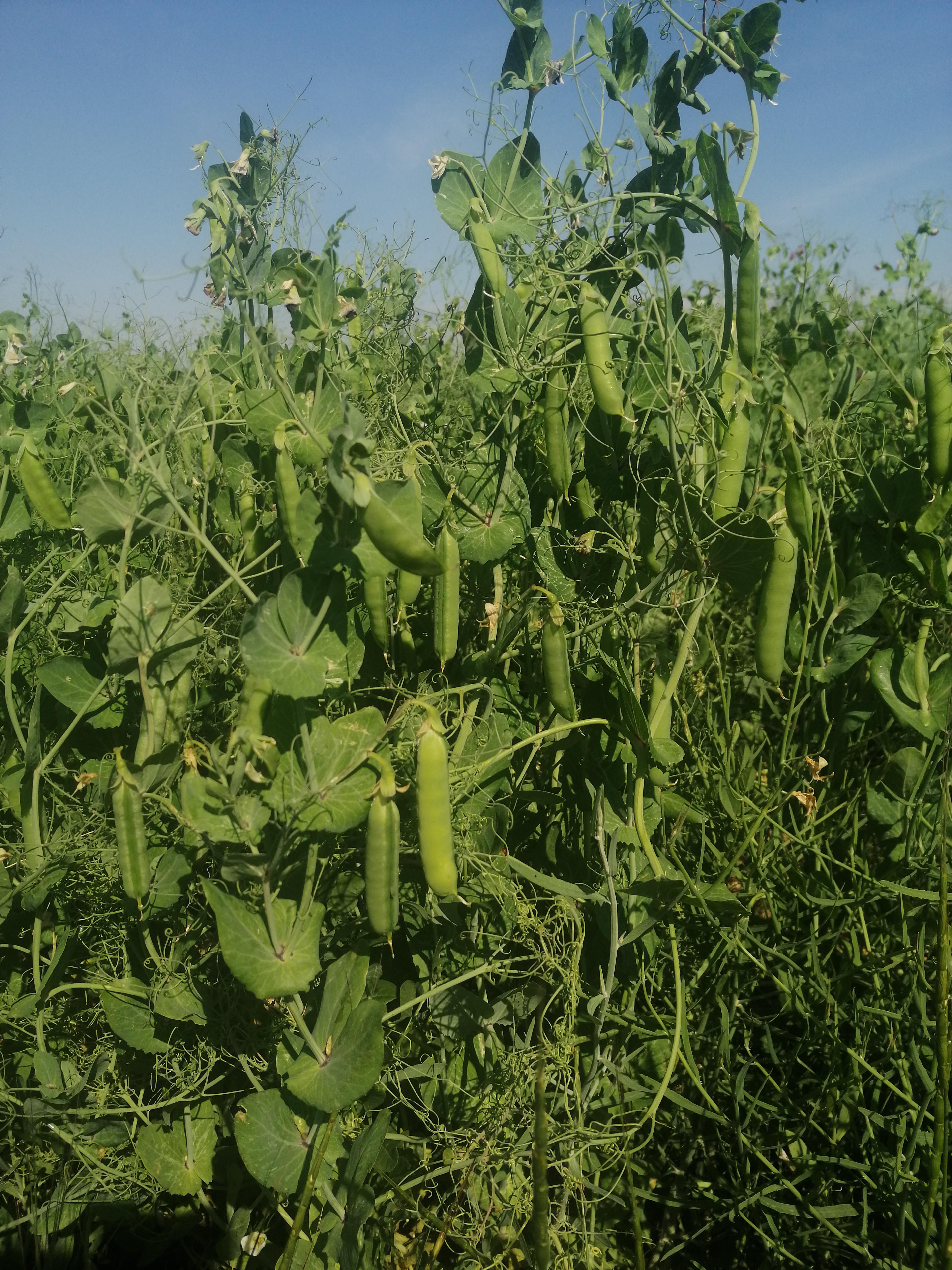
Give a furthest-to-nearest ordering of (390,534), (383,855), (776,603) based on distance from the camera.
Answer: (776,603) → (383,855) → (390,534)

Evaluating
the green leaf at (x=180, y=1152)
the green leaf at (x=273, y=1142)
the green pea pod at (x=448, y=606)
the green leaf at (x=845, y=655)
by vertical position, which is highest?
the green pea pod at (x=448, y=606)

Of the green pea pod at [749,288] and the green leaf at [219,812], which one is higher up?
the green pea pod at [749,288]

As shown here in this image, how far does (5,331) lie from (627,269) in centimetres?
169

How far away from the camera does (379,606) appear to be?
60.5 inches

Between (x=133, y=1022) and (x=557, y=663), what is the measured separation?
40.1 inches

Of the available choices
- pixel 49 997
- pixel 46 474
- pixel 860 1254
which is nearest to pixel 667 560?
pixel 46 474

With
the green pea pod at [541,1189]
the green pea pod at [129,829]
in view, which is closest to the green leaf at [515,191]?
the green pea pod at [129,829]

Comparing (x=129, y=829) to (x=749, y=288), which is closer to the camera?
(x=129, y=829)

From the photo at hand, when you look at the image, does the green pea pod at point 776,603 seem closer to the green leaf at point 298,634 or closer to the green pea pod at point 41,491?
the green leaf at point 298,634

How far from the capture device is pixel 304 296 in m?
1.54

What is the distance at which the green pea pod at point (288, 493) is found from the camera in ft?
4.35

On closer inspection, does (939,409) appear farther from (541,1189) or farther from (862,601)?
(541,1189)

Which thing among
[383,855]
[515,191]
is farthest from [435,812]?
A: [515,191]

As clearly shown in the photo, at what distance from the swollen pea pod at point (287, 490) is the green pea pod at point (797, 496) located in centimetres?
83
